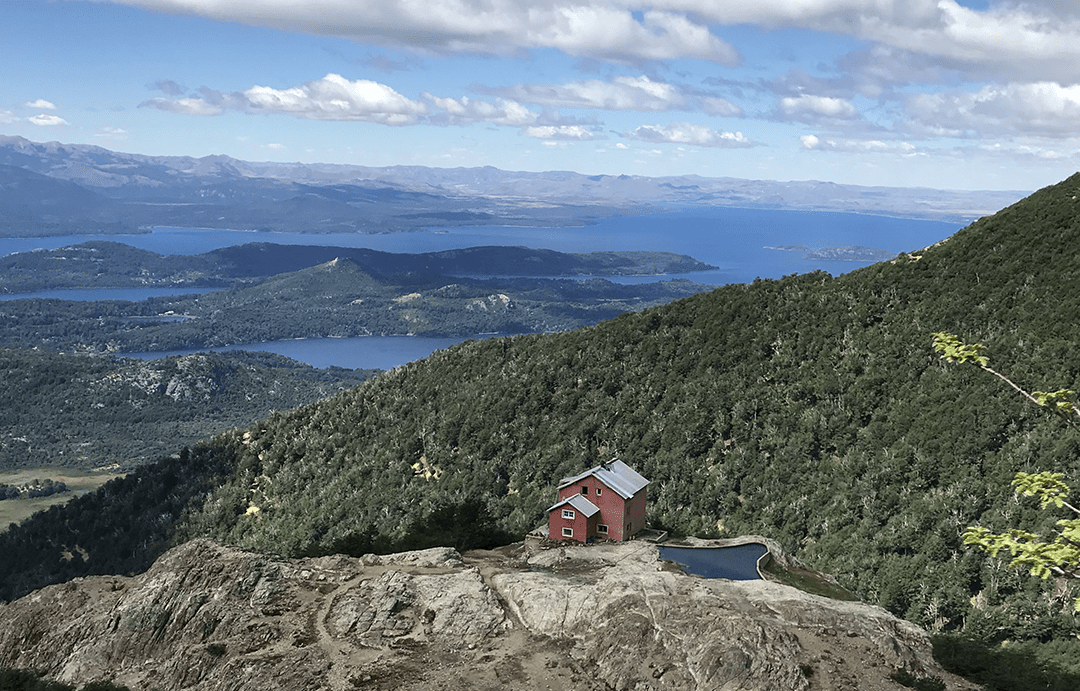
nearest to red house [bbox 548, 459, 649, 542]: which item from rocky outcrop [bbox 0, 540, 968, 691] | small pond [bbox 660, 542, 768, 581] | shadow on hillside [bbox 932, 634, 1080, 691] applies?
small pond [bbox 660, 542, 768, 581]

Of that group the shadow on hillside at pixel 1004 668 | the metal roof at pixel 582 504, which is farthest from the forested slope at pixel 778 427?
the metal roof at pixel 582 504

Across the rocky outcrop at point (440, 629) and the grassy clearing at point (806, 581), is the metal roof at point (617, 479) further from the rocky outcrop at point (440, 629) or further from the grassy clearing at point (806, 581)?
the grassy clearing at point (806, 581)

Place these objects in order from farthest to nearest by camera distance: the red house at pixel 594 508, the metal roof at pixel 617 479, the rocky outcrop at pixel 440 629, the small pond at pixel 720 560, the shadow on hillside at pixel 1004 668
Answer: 1. the metal roof at pixel 617 479
2. the red house at pixel 594 508
3. the small pond at pixel 720 560
4. the shadow on hillside at pixel 1004 668
5. the rocky outcrop at pixel 440 629

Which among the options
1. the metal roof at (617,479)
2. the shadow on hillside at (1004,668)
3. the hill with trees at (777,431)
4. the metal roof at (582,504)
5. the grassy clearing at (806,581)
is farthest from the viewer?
the hill with trees at (777,431)

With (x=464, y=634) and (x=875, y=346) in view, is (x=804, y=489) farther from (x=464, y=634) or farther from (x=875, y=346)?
(x=464, y=634)

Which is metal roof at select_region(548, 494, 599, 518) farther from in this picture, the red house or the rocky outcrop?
the rocky outcrop

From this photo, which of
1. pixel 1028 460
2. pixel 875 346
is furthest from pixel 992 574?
pixel 875 346
